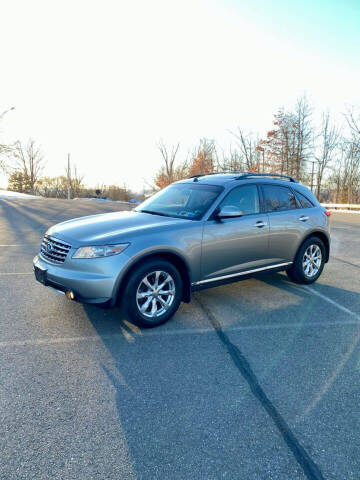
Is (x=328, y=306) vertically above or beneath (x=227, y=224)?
beneath

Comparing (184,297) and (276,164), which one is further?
(276,164)

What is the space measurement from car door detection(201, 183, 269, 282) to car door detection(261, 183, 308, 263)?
6.4 inches

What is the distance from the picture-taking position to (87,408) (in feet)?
8.99

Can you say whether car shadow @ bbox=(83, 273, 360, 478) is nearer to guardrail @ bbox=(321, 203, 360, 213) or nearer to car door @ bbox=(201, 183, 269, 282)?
car door @ bbox=(201, 183, 269, 282)

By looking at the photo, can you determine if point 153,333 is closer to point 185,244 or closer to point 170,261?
point 170,261

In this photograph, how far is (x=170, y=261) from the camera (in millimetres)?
4441

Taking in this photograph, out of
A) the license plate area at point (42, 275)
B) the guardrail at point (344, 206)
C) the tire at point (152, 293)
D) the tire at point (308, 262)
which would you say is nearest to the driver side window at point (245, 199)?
the tire at point (308, 262)

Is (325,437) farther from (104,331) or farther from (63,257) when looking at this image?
(63,257)

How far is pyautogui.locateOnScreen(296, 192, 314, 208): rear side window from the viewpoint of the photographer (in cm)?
604

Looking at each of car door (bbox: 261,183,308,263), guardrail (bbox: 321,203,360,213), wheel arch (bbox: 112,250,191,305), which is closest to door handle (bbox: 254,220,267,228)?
car door (bbox: 261,183,308,263)

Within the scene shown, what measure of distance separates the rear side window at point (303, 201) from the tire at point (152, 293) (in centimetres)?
283

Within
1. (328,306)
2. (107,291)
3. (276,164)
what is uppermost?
(276,164)

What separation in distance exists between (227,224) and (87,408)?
292cm

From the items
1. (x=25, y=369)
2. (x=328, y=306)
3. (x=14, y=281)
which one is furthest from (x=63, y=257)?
(x=328, y=306)
